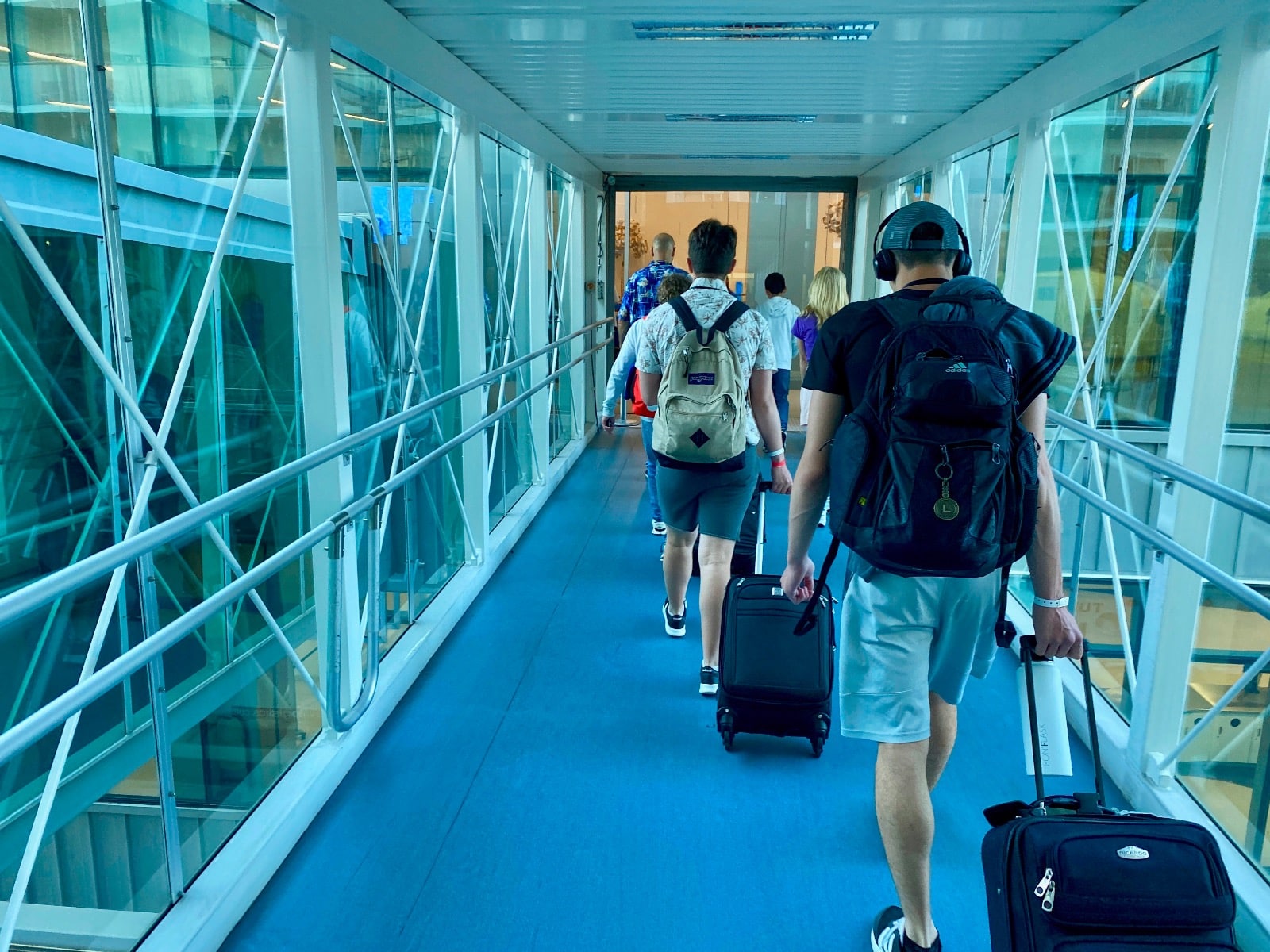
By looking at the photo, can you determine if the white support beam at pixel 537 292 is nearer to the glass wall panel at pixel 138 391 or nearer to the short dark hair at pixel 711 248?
the glass wall panel at pixel 138 391

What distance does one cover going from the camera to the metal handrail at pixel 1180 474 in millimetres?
1926

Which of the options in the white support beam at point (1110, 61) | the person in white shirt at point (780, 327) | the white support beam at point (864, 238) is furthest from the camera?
the white support beam at point (864, 238)

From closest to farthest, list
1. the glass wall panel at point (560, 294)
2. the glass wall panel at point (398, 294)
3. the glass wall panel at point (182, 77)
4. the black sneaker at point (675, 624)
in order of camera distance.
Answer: the glass wall panel at point (182, 77), the glass wall panel at point (398, 294), the black sneaker at point (675, 624), the glass wall panel at point (560, 294)

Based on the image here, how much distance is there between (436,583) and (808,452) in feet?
9.13

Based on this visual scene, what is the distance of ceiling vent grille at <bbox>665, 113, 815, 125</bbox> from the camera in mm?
5293

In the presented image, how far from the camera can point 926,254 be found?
1.86 meters

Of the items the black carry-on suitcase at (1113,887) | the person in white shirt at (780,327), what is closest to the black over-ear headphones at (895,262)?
the black carry-on suitcase at (1113,887)

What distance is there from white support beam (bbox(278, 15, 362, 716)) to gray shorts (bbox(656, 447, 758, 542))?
1.01 meters

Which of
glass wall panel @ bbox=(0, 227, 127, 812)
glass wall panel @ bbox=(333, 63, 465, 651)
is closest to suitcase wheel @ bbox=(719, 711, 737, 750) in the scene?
glass wall panel @ bbox=(333, 63, 465, 651)

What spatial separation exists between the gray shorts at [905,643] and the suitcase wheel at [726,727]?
107cm

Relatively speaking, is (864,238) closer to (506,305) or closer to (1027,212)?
(506,305)

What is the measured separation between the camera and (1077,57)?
338cm

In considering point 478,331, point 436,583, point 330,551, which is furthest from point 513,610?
point 330,551

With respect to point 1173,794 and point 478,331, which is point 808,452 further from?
point 478,331
